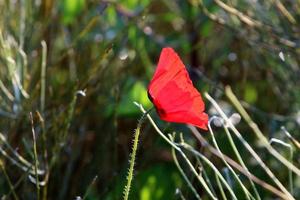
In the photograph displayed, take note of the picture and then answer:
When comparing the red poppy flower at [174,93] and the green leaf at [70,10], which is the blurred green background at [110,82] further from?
the red poppy flower at [174,93]

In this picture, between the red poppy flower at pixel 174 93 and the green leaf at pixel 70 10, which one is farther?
the green leaf at pixel 70 10

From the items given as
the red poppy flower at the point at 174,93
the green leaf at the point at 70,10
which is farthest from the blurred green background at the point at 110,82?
the red poppy flower at the point at 174,93

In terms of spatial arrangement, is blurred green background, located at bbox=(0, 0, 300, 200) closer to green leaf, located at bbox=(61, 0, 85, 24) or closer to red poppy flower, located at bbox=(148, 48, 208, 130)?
green leaf, located at bbox=(61, 0, 85, 24)

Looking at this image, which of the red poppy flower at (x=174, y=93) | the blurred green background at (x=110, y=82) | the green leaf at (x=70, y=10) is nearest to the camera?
the red poppy flower at (x=174, y=93)

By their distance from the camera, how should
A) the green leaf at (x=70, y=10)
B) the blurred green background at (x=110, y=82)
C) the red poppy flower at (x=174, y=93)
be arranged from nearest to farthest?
the red poppy flower at (x=174, y=93)
the blurred green background at (x=110, y=82)
the green leaf at (x=70, y=10)

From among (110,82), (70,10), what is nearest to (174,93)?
(110,82)

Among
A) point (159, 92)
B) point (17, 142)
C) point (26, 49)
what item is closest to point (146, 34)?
point (26, 49)
